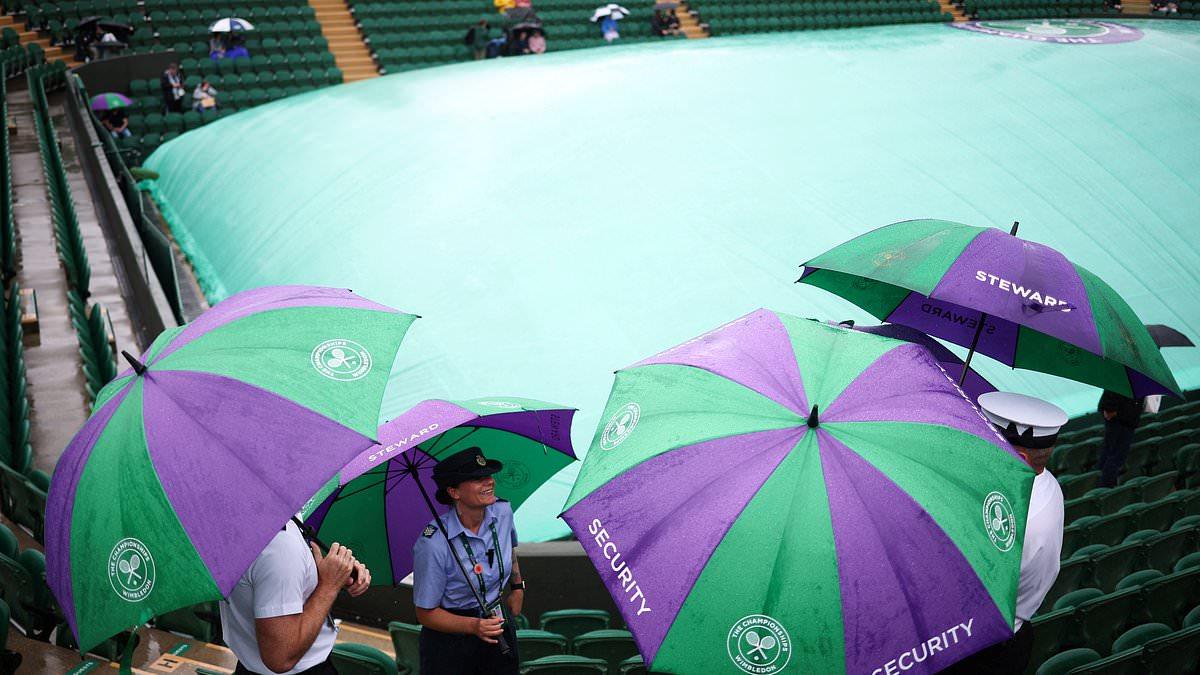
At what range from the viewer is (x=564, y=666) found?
399cm

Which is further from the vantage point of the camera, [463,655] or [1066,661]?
[1066,661]

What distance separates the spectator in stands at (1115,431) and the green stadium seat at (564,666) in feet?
14.9

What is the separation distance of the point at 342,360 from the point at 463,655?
3.91 feet

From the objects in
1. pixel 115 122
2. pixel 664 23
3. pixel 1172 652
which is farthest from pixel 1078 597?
pixel 664 23

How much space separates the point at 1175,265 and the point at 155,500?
1205cm

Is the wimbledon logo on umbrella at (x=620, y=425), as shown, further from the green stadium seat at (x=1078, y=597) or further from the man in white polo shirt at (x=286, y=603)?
the green stadium seat at (x=1078, y=597)

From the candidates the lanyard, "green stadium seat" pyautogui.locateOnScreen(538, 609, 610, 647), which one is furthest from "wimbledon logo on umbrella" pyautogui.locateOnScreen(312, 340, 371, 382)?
"green stadium seat" pyautogui.locateOnScreen(538, 609, 610, 647)

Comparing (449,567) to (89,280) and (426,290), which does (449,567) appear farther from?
(89,280)

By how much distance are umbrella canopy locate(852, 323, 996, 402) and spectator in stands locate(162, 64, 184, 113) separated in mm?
14792

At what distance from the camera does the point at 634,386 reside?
9.86 ft

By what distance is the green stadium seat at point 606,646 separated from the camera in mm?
4574

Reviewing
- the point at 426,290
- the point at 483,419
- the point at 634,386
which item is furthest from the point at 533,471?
the point at 426,290

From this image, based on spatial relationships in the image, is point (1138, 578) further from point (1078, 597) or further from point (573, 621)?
point (573, 621)

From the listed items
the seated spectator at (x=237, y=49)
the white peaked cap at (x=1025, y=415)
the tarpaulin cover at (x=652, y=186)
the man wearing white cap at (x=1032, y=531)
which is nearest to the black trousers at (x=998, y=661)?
the man wearing white cap at (x=1032, y=531)
